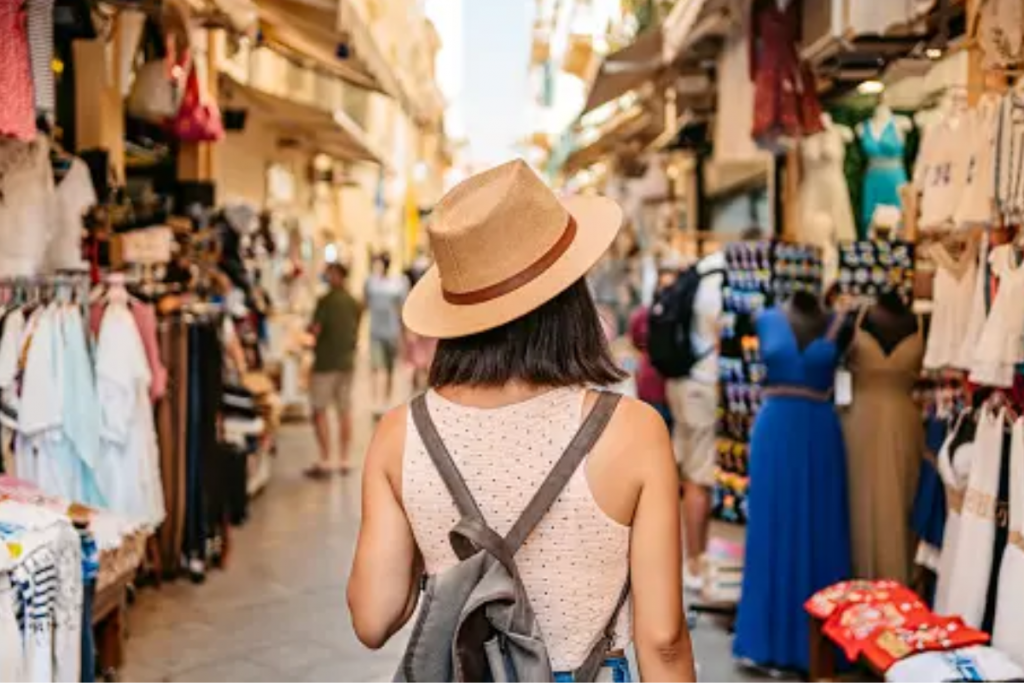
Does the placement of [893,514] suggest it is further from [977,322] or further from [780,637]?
[977,322]

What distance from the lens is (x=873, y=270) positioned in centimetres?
645

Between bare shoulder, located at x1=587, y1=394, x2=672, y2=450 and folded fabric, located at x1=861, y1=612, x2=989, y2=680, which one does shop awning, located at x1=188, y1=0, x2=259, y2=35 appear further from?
bare shoulder, located at x1=587, y1=394, x2=672, y2=450

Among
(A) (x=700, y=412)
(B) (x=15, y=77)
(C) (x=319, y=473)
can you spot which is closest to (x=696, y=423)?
(A) (x=700, y=412)

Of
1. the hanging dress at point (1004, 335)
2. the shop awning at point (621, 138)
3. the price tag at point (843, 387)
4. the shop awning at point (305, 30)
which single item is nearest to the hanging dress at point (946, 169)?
the hanging dress at point (1004, 335)

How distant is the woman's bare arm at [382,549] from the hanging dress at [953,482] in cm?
318

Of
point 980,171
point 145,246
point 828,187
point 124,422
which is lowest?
point 124,422

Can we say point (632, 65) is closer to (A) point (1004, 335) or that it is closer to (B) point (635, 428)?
(A) point (1004, 335)

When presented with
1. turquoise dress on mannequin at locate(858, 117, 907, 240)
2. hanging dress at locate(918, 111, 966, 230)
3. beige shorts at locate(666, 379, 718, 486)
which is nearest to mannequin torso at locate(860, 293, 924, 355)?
hanging dress at locate(918, 111, 966, 230)

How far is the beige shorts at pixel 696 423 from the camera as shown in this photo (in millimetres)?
7746

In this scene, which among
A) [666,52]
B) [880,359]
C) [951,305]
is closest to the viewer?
[951,305]

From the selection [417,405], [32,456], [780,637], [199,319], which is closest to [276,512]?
[199,319]

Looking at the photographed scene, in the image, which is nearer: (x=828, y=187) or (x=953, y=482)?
(x=953, y=482)

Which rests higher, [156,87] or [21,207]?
[156,87]

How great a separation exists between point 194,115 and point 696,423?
13.1 ft
